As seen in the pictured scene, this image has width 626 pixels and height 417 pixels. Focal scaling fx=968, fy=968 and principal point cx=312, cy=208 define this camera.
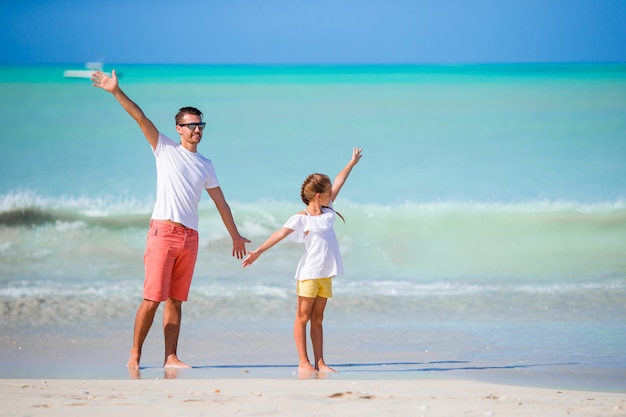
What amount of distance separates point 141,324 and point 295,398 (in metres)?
1.46

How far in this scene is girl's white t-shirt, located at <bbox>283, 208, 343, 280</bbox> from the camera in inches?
201

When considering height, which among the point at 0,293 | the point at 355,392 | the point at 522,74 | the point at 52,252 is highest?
A: the point at 522,74

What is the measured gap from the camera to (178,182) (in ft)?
16.8

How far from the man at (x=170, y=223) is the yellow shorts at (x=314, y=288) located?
2.02 feet

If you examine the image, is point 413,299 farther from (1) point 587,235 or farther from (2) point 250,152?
(2) point 250,152

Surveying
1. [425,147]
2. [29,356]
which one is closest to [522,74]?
[425,147]

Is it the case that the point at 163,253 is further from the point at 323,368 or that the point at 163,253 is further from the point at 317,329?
the point at 323,368

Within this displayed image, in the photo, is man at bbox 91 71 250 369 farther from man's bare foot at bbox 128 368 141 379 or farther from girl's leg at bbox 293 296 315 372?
girl's leg at bbox 293 296 315 372

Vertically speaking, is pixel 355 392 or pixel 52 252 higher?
pixel 52 252

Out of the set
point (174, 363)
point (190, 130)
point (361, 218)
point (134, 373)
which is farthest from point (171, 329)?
point (361, 218)

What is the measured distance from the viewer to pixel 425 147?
15.5 meters

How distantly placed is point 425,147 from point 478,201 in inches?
125

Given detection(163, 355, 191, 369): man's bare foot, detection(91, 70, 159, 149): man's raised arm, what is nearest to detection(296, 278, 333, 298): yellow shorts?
detection(163, 355, 191, 369): man's bare foot

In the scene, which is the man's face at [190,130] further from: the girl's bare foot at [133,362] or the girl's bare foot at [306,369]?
the girl's bare foot at [306,369]
